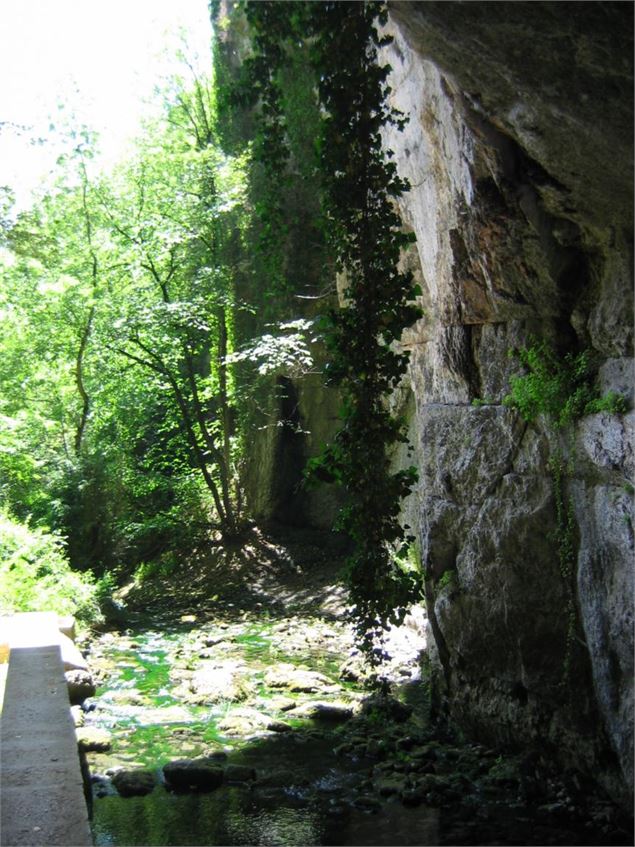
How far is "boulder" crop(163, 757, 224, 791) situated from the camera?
649 centimetres

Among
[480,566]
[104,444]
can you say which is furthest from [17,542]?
[480,566]

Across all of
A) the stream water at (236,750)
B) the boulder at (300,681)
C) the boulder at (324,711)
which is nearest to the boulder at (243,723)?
the stream water at (236,750)

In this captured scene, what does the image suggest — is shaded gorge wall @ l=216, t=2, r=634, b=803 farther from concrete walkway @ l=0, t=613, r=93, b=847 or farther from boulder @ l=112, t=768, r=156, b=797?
boulder @ l=112, t=768, r=156, b=797

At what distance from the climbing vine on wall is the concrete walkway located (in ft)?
6.96

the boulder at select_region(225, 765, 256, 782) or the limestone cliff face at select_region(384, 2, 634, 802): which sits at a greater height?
the limestone cliff face at select_region(384, 2, 634, 802)

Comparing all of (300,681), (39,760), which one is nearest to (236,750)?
(300,681)

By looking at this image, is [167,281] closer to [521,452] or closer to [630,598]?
[521,452]

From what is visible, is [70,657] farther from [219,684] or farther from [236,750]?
[236,750]

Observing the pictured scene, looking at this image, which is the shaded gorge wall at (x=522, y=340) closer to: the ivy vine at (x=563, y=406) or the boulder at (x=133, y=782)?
the ivy vine at (x=563, y=406)

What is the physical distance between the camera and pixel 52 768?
16.1 ft

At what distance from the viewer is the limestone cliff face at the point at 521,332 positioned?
13.8 feet

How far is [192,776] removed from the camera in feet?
21.4

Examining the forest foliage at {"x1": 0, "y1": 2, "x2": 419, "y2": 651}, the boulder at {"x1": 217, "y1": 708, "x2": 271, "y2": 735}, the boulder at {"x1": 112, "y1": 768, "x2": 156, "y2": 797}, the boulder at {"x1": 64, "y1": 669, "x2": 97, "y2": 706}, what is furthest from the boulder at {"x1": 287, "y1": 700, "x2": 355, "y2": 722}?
the forest foliage at {"x1": 0, "y1": 2, "x2": 419, "y2": 651}

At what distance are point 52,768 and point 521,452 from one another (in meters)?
3.85
